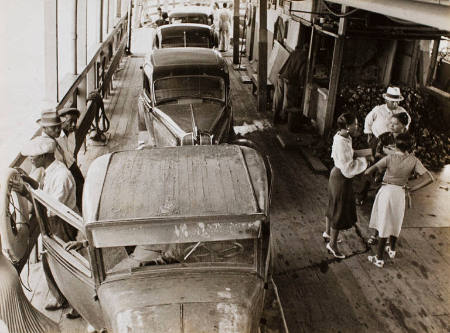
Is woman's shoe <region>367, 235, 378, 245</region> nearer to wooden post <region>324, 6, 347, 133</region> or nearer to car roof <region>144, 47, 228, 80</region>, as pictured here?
car roof <region>144, 47, 228, 80</region>

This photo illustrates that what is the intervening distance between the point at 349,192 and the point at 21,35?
6.25 metres

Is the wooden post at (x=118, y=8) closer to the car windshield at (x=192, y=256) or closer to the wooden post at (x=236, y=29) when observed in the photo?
the wooden post at (x=236, y=29)

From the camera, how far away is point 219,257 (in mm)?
3982

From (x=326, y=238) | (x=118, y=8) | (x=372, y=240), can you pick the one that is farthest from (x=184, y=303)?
(x=118, y=8)

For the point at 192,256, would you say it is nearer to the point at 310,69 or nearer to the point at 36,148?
the point at 36,148

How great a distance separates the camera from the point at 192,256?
13.2ft

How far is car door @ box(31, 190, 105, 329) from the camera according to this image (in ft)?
12.4

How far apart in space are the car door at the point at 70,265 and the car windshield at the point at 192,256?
0.21m

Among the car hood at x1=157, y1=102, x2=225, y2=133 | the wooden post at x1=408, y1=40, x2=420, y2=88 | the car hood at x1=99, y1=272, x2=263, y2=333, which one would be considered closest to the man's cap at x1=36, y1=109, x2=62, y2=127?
the car hood at x1=99, y1=272, x2=263, y2=333

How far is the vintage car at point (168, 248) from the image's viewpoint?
338 cm

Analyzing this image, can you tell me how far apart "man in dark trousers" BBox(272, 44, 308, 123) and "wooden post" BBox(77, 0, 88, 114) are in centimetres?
443

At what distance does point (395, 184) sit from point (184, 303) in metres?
3.26

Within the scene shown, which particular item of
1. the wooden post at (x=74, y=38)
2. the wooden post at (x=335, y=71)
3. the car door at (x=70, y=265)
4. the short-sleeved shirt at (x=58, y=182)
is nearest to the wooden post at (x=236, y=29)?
the wooden post at (x=335, y=71)

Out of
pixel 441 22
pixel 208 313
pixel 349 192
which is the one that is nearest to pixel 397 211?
pixel 349 192
